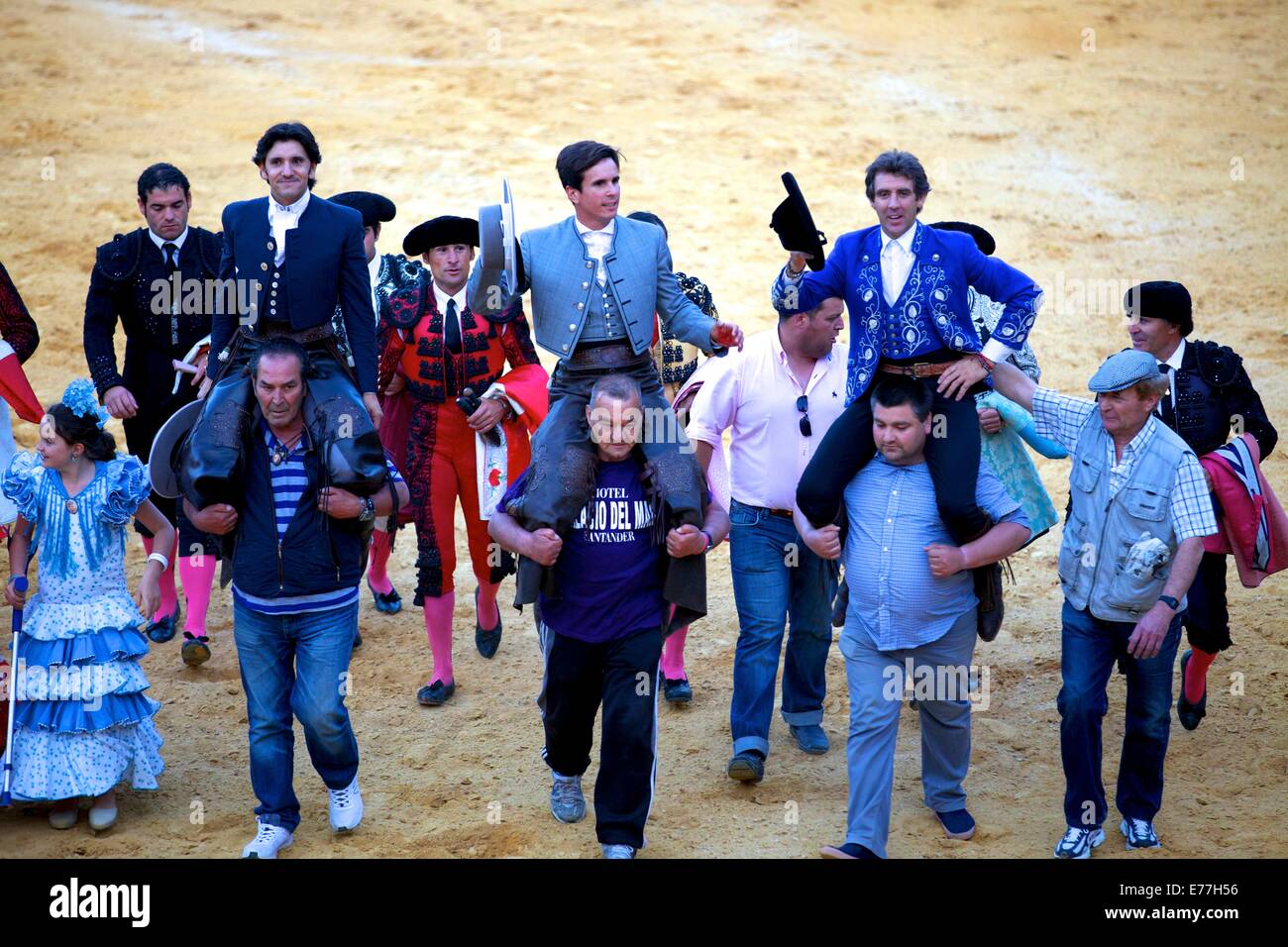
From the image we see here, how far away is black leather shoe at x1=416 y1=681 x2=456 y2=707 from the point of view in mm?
7570

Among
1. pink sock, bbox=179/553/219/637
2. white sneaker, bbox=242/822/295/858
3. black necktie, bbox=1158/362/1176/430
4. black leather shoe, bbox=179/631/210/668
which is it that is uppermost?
black necktie, bbox=1158/362/1176/430

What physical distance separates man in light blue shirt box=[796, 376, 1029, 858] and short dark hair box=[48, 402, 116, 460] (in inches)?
117

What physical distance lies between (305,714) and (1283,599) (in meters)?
5.54

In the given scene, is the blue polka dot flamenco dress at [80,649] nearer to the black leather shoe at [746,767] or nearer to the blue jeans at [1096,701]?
the black leather shoe at [746,767]

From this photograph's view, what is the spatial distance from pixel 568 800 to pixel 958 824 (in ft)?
5.24

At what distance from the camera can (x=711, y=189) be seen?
1458 centimetres

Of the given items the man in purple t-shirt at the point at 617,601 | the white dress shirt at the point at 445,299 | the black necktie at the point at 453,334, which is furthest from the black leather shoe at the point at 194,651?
the man in purple t-shirt at the point at 617,601

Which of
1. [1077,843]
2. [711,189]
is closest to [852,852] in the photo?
[1077,843]

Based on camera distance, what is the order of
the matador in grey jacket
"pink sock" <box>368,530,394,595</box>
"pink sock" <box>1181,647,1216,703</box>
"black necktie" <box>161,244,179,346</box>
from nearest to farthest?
the matador in grey jacket < "pink sock" <box>1181,647,1216,703</box> < "black necktie" <box>161,244,179,346</box> < "pink sock" <box>368,530,394,595</box>

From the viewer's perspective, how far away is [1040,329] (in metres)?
12.6

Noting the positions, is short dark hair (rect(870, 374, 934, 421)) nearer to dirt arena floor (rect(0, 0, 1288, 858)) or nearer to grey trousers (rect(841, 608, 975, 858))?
grey trousers (rect(841, 608, 975, 858))

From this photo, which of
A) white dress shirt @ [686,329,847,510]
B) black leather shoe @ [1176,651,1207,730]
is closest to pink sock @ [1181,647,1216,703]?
black leather shoe @ [1176,651,1207,730]

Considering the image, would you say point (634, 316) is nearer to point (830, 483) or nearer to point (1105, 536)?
point (830, 483)

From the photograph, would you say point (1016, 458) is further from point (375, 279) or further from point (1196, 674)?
point (375, 279)
